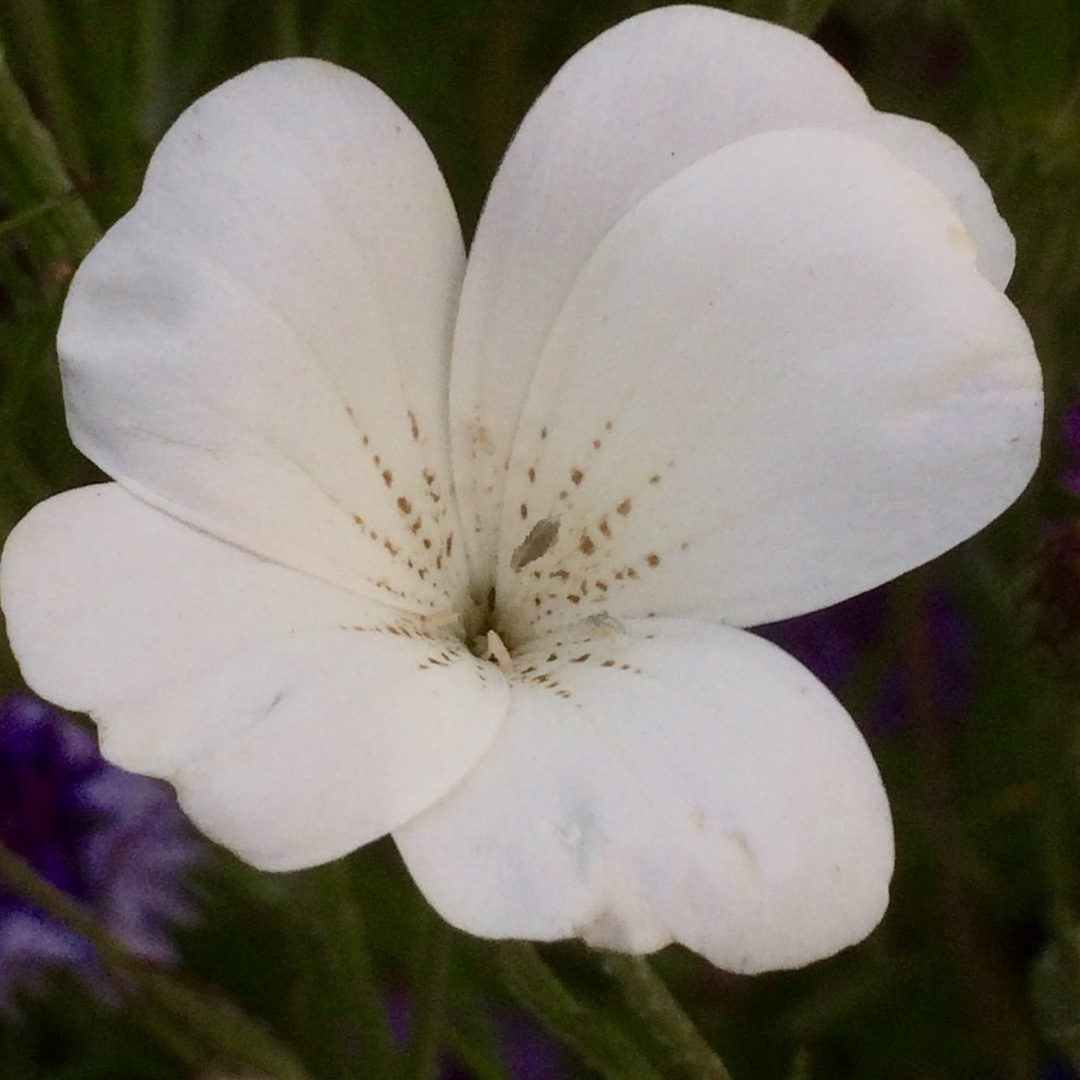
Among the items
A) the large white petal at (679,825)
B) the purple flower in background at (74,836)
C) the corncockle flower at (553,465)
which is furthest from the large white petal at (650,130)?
the purple flower in background at (74,836)

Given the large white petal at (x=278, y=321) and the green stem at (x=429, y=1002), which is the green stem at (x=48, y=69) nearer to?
the large white petal at (x=278, y=321)

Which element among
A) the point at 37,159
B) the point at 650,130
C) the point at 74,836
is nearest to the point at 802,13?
the point at 650,130

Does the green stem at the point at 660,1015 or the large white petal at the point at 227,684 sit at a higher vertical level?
the large white petal at the point at 227,684

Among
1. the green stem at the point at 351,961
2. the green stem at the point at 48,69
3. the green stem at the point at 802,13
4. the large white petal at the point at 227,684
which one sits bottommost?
the green stem at the point at 351,961

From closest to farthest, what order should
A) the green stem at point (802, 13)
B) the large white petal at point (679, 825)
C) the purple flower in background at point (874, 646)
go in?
the large white petal at point (679, 825), the green stem at point (802, 13), the purple flower in background at point (874, 646)

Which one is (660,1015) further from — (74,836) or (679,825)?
(74,836)

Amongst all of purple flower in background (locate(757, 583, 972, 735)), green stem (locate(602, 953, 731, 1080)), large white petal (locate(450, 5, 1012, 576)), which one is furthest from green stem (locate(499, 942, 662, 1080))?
purple flower in background (locate(757, 583, 972, 735))

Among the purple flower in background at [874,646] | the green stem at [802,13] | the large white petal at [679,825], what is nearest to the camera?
the large white petal at [679,825]

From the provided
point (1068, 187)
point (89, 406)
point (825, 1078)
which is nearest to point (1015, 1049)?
point (825, 1078)
